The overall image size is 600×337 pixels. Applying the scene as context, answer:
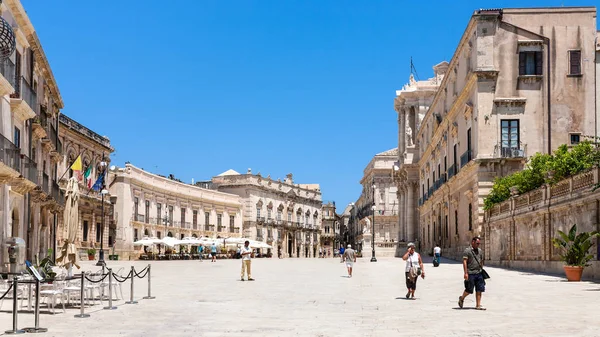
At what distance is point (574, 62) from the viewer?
35656mm

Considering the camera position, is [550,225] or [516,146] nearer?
[550,225]

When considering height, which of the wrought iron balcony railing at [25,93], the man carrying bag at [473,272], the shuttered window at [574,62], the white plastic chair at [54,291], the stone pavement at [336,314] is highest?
the shuttered window at [574,62]

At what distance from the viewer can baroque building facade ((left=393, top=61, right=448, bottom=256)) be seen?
67.2m

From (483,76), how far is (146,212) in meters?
40.1

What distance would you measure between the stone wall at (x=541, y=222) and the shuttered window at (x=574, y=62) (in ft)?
25.1

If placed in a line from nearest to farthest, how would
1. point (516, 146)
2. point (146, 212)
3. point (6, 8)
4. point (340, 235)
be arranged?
point (6, 8)
point (516, 146)
point (146, 212)
point (340, 235)

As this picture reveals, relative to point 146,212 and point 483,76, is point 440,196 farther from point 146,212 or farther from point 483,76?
point 146,212

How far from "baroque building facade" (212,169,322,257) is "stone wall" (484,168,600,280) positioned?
57075 mm

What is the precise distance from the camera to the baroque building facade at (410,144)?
67.2m

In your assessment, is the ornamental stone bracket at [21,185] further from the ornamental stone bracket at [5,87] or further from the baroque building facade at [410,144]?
the baroque building facade at [410,144]

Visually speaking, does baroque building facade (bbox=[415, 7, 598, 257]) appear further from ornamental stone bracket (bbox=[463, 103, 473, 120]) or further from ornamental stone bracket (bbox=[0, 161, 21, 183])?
ornamental stone bracket (bbox=[0, 161, 21, 183])

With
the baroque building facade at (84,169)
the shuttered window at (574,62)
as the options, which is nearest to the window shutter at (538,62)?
the shuttered window at (574,62)

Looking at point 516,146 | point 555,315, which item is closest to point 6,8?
point 555,315

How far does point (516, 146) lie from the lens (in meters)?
35.6
